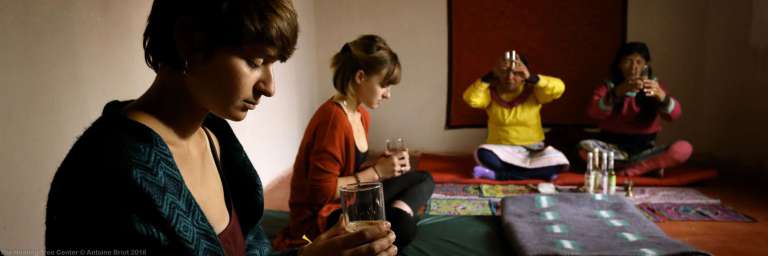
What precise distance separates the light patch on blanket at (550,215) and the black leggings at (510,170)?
3.53 feet

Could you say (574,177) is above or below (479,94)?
below

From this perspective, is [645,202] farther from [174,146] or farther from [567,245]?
[174,146]

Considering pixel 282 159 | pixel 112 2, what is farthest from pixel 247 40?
pixel 282 159

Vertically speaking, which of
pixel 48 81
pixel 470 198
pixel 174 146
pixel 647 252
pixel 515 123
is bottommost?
pixel 470 198

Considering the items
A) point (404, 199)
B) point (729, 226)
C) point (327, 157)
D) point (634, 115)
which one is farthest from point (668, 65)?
point (327, 157)

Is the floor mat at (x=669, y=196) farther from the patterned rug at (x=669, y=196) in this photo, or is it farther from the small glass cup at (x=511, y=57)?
the small glass cup at (x=511, y=57)

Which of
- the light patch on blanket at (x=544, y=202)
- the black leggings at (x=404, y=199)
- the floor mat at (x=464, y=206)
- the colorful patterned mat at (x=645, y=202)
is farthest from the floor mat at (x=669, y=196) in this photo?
the black leggings at (x=404, y=199)

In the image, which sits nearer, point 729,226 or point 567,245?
point 567,245

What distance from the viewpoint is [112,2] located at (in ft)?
5.10

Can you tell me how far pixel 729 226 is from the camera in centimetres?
226

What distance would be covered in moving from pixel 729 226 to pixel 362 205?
2.08 metres

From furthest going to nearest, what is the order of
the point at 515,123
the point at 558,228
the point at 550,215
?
the point at 515,123 → the point at 550,215 → the point at 558,228

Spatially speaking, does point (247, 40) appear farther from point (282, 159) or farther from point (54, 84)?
point (282, 159)

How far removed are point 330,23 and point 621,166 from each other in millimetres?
2477
